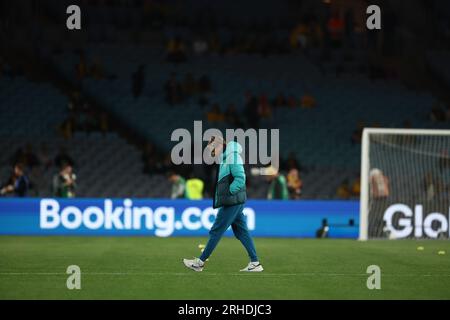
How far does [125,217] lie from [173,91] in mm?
9651

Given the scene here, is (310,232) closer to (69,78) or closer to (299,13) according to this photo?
(69,78)

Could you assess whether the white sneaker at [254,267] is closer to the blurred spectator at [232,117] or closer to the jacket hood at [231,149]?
the jacket hood at [231,149]

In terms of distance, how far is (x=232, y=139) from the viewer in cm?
2869

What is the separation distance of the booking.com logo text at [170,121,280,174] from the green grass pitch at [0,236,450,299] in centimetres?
674

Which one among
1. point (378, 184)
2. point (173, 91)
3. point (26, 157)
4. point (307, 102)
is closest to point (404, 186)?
point (378, 184)

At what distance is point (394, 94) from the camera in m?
34.8

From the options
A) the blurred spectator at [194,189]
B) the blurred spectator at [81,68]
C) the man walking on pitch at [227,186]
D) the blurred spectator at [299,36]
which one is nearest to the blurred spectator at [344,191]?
the blurred spectator at [194,189]

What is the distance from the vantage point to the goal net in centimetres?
2353

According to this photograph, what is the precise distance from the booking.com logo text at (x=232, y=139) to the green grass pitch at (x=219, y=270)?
6.74 metres

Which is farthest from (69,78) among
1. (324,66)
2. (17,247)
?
(17,247)

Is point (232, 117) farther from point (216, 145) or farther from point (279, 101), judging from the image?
point (216, 145)

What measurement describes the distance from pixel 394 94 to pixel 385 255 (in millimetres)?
17039

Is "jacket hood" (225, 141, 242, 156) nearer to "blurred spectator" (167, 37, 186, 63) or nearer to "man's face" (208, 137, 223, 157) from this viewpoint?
"man's face" (208, 137, 223, 157)

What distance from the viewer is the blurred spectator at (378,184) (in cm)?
2411
